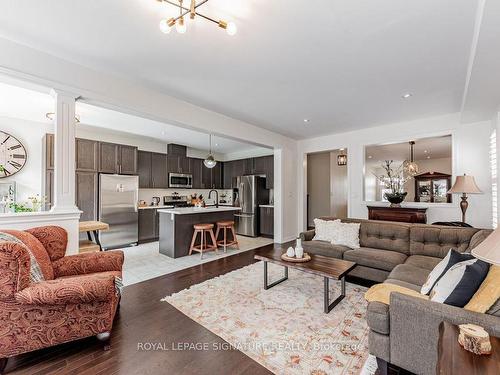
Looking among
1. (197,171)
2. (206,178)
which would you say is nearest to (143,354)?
(197,171)

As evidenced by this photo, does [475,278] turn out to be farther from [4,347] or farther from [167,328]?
[4,347]

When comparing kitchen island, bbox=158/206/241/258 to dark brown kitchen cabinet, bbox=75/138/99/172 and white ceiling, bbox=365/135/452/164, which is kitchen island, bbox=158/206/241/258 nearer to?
dark brown kitchen cabinet, bbox=75/138/99/172

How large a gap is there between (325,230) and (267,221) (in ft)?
9.72

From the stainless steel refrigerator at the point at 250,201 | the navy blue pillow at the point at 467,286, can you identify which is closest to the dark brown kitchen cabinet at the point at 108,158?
the stainless steel refrigerator at the point at 250,201

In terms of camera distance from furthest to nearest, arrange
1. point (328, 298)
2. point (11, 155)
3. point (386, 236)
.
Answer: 1. point (11, 155)
2. point (386, 236)
3. point (328, 298)

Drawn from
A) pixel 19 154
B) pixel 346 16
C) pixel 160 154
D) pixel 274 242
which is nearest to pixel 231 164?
pixel 160 154

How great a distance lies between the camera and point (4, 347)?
159 centimetres

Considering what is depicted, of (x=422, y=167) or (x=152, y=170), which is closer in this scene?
(x=152, y=170)

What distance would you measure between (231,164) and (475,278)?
6.95m

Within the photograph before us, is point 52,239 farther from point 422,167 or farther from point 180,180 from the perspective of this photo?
point 422,167

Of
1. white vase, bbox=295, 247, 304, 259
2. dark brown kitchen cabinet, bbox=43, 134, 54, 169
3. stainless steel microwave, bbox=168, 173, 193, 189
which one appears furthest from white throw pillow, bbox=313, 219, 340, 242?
dark brown kitchen cabinet, bbox=43, 134, 54, 169

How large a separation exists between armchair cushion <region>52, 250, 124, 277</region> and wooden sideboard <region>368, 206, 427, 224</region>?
464 cm

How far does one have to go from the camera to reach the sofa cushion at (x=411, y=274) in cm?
218

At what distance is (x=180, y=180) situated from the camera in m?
6.86
